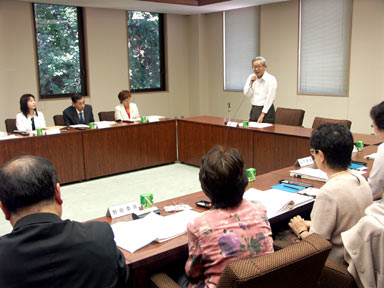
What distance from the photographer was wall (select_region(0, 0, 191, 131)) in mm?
6621

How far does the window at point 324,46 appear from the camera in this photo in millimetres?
6332

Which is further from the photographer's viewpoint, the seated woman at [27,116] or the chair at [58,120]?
the chair at [58,120]

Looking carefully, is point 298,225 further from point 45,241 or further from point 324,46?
point 324,46

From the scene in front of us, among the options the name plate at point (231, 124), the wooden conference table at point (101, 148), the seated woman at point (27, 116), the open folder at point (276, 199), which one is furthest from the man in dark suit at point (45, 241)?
the seated woman at point (27, 116)

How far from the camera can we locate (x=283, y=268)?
1.33 meters

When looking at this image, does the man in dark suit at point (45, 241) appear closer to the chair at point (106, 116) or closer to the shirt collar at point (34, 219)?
the shirt collar at point (34, 219)

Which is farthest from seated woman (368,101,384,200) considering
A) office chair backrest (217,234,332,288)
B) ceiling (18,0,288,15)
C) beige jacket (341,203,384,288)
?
ceiling (18,0,288,15)

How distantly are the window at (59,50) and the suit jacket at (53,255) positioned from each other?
6.31 m

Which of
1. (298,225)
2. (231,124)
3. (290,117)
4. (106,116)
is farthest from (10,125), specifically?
(298,225)

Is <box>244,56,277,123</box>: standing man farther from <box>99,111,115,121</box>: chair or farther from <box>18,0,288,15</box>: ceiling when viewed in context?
<box>99,111,115,121</box>: chair

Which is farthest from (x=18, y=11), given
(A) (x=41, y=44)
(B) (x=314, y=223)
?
(B) (x=314, y=223)

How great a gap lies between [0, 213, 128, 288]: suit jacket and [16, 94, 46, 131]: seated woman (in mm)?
4210

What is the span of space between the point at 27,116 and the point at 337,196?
440 cm

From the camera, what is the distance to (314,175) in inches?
110
